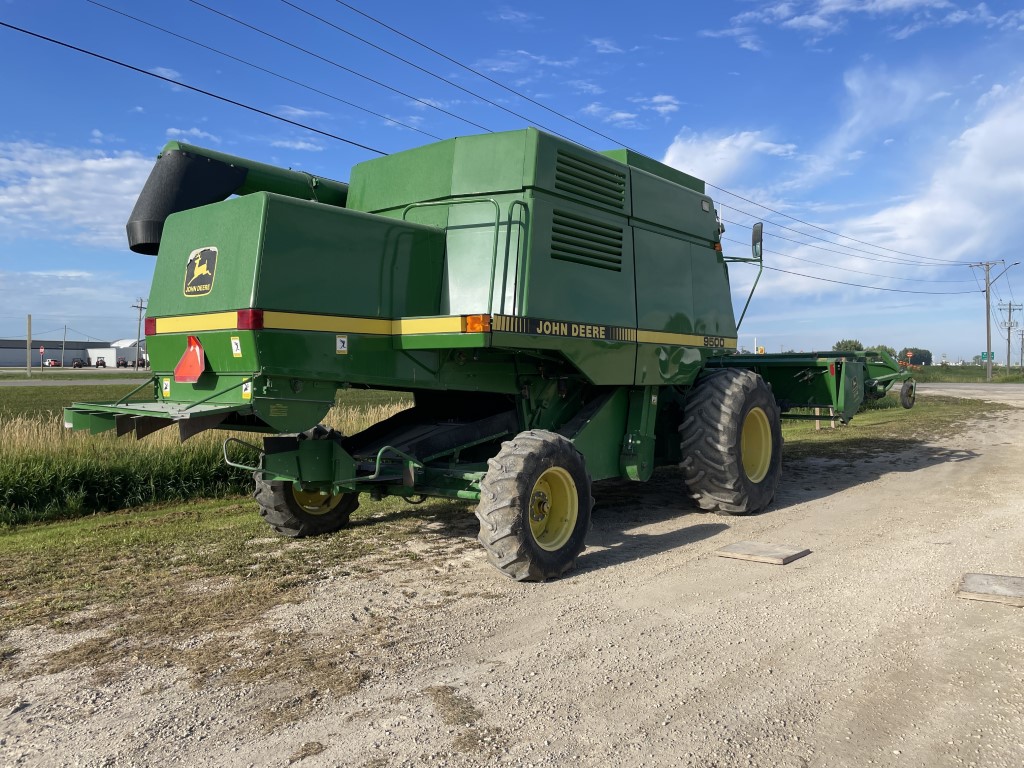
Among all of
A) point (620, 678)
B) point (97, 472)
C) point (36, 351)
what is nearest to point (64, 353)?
point (36, 351)

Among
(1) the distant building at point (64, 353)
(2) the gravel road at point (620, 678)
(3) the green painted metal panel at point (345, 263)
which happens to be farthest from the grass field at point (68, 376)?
(2) the gravel road at point (620, 678)

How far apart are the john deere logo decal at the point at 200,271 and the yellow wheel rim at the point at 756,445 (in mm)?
5626

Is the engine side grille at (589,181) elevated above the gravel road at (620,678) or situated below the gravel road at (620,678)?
above

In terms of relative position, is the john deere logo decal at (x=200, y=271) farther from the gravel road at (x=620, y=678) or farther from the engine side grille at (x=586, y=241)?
the engine side grille at (x=586, y=241)

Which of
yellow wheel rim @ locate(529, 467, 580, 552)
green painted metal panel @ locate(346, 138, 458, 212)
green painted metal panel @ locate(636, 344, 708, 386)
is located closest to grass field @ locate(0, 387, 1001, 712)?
yellow wheel rim @ locate(529, 467, 580, 552)

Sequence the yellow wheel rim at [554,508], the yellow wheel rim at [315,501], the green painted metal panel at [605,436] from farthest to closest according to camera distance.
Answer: the green painted metal panel at [605,436] < the yellow wheel rim at [315,501] < the yellow wheel rim at [554,508]

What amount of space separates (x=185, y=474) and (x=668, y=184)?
6.63 metres

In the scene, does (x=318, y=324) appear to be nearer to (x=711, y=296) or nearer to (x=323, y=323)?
(x=323, y=323)

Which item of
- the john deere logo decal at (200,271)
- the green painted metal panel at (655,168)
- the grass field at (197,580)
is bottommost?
the grass field at (197,580)

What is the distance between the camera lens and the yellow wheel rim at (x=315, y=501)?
691cm

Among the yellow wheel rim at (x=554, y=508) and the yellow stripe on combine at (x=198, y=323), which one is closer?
the yellow stripe on combine at (x=198, y=323)

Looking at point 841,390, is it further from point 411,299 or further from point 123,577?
point 123,577

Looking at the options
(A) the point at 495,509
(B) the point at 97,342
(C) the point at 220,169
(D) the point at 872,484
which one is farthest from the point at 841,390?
(B) the point at 97,342

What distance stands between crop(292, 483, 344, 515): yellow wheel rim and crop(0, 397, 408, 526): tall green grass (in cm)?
332
